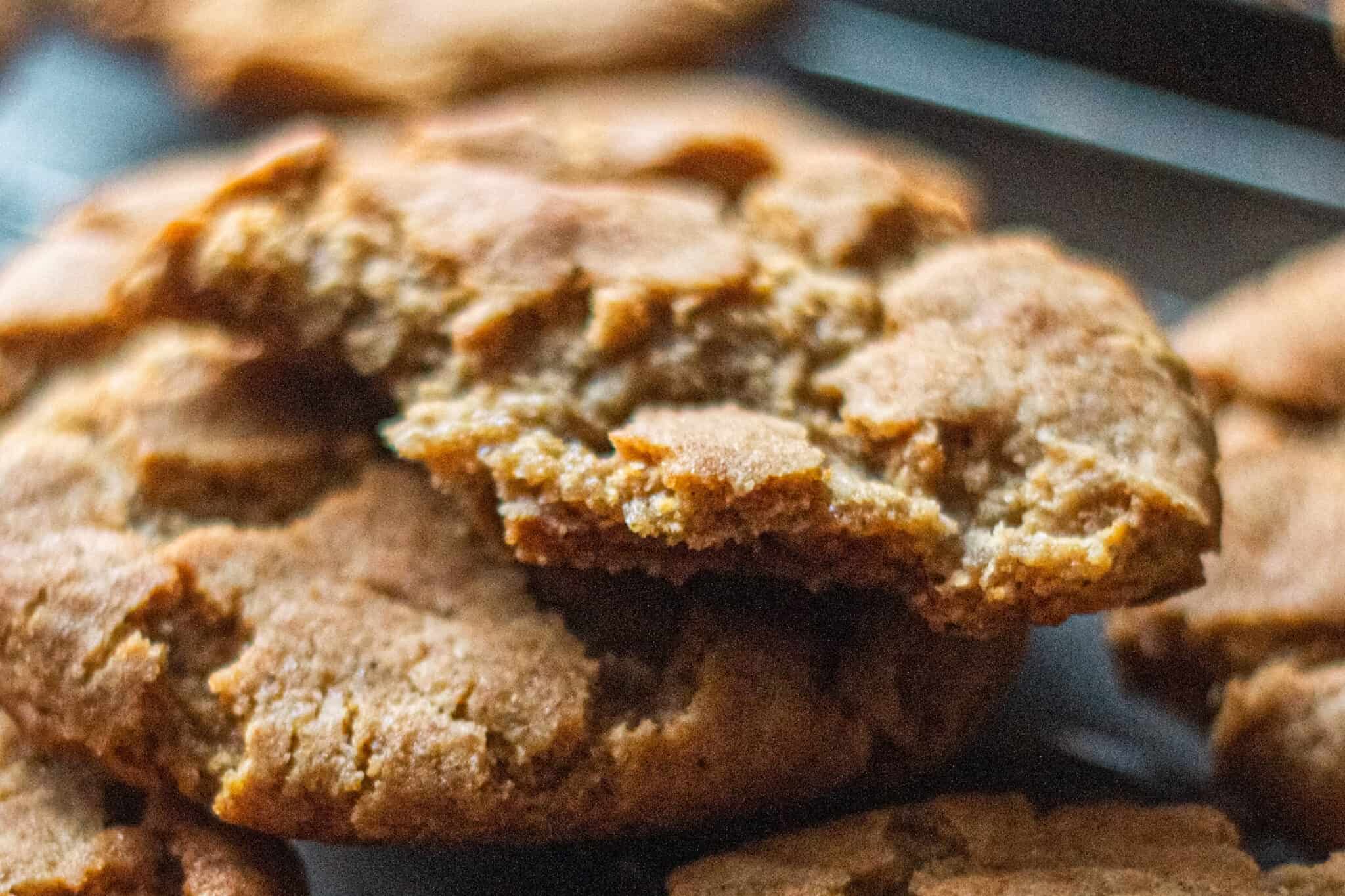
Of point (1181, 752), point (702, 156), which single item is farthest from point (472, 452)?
point (1181, 752)

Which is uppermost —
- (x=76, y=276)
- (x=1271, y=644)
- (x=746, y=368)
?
(x=746, y=368)

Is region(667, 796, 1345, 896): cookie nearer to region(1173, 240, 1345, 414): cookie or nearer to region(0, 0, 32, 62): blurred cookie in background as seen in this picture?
region(1173, 240, 1345, 414): cookie

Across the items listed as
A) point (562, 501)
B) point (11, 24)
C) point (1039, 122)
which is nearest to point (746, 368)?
point (562, 501)

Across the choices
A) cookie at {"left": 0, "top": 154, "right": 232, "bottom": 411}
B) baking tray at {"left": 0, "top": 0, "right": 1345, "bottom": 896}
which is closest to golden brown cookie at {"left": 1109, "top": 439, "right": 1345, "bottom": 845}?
baking tray at {"left": 0, "top": 0, "right": 1345, "bottom": 896}

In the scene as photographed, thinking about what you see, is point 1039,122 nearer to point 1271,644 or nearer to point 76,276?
point 1271,644

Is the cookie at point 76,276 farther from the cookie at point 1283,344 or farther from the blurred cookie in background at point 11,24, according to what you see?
the cookie at point 1283,344
